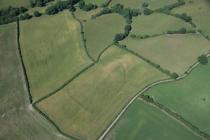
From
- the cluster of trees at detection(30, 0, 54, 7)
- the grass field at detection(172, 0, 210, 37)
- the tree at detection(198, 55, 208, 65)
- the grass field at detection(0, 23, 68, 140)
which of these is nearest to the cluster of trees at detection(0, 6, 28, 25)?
the cluster of trees at detection(30, 0, 54, 7)

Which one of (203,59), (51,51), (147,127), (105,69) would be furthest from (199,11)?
(147,127)

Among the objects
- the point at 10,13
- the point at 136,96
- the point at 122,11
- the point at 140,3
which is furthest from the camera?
the point at 140,3

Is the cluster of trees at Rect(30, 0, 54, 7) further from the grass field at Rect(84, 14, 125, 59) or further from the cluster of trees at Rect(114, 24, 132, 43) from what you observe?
the cluster of trees at Rect(114, 24, 132, 43)

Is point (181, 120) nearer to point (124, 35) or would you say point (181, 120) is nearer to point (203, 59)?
point (203, 59)

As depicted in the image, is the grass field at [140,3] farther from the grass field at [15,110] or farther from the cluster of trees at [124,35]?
the grass field at [15,110]

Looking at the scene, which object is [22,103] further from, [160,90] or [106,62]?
[160,90]

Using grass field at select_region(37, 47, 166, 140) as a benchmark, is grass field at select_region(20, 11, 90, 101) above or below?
above
